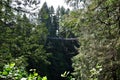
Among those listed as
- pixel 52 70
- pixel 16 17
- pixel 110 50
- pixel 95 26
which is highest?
pixel 16 17

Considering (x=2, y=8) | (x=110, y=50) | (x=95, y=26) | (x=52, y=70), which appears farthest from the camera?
(x=52, y=70)

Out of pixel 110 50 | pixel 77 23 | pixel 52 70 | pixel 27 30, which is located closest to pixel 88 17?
pixel 77 23

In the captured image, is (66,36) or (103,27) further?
(66,36)

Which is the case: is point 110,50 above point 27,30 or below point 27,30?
below

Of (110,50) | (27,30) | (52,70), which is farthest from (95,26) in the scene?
(52,70)

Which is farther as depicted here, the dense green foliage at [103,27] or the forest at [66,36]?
the dense green foliage at [103,27]

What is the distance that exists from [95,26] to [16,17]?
21.3 feet

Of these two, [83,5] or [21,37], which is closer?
[21,37]

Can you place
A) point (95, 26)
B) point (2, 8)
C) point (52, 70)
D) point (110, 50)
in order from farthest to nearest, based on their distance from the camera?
1. point (52, 70)
2. point (95, 26)
3. point (110, 50)
4. point (2, 8)

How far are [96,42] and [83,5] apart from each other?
2043 millimetres

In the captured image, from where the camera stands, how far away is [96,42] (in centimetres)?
1527

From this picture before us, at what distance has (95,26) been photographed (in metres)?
14.4

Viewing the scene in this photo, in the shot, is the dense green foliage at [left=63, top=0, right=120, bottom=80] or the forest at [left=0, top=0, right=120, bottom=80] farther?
the dense green foliage at [left=63, top=0, right=120, bottom=80]

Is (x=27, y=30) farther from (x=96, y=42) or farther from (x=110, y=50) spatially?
(x=96, y=42)
